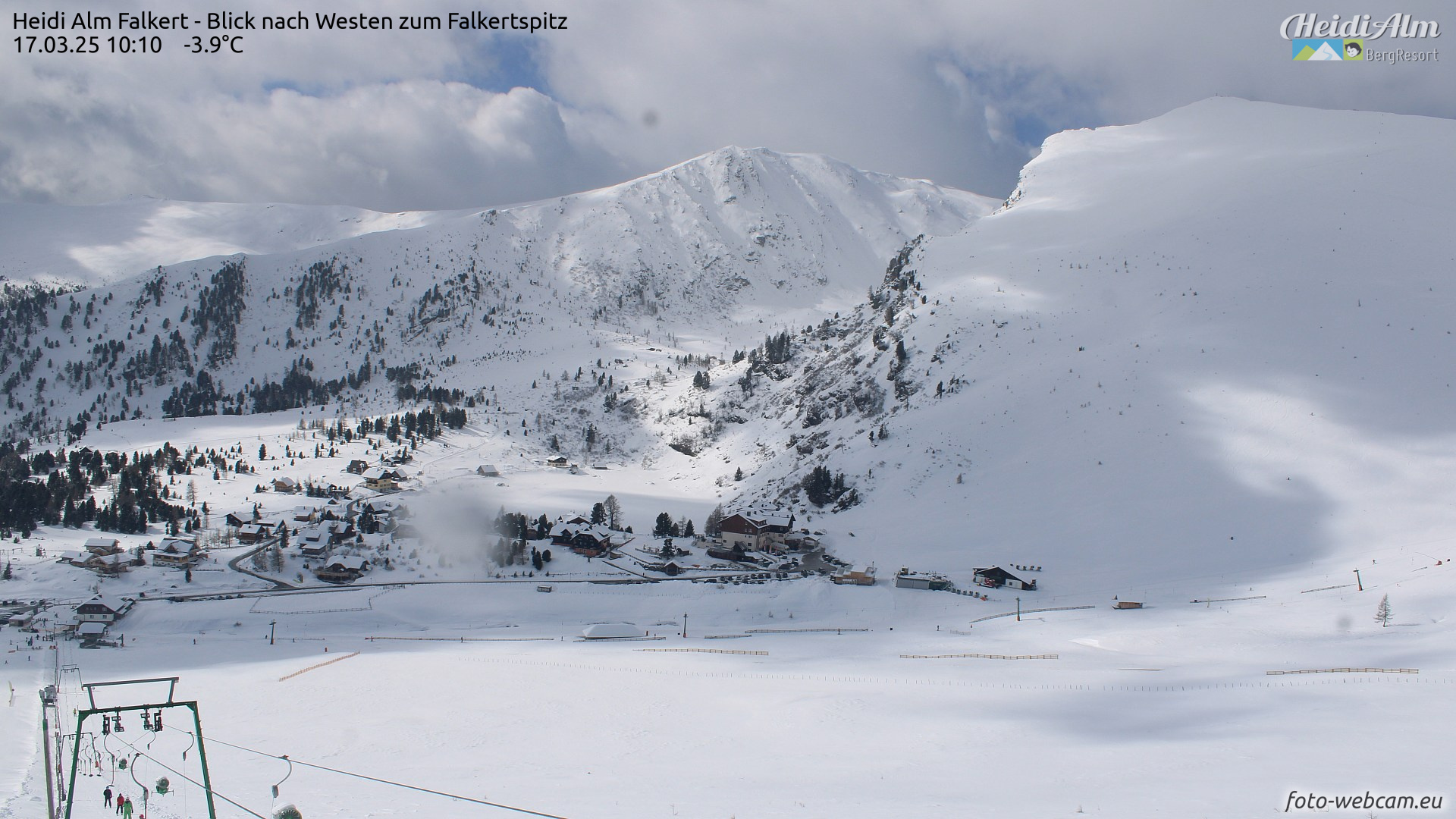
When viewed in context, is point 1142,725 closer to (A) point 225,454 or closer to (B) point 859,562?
(B) point 859,562

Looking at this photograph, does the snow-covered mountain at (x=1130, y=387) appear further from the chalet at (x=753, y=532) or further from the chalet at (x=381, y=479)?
the chalet at (x=381, y=479)

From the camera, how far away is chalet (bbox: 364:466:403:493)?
3647 inches

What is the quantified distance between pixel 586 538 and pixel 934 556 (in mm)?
26485

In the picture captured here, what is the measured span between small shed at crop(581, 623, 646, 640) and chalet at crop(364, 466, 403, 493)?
52.2m

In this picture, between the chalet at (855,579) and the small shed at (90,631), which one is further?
the chalet at (855,579)

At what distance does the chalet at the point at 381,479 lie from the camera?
92625mm

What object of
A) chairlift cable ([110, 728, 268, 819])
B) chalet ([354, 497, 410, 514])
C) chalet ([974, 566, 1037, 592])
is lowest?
chairlift cable ([110, 728, 268, 819])

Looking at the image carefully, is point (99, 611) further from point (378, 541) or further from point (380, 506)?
point (380, 506)

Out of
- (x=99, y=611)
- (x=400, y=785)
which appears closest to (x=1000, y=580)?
(x=400, y=785)

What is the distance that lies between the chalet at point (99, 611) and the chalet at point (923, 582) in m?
47.9

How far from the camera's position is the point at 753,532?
68.8 meters

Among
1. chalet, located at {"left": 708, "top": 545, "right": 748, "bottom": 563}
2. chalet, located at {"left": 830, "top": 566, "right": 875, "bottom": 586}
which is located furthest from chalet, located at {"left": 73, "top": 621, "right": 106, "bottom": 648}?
chalet, located at {"left": 830, "top": 566, "right": 875, "bottom": 586}

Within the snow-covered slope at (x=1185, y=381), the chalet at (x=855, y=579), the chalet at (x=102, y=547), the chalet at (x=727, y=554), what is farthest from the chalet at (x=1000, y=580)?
the chalet at (x=102, y=547)

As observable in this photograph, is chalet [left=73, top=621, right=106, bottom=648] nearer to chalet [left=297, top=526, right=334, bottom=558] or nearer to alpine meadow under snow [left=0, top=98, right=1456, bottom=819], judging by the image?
alpine meadow under snow [left=0, top=98, right=1456, bottom=819]
